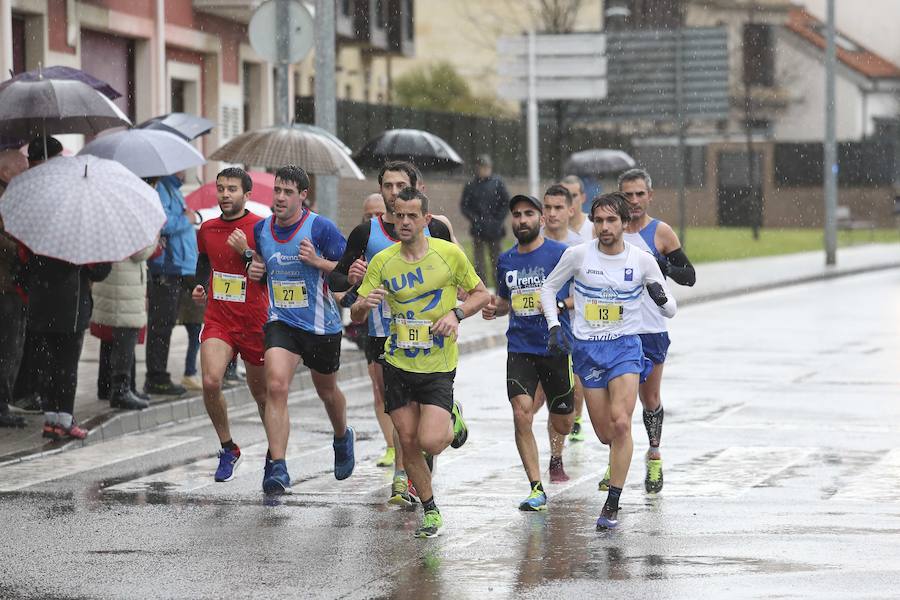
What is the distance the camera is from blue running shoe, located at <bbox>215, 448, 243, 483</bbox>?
34.4 ft

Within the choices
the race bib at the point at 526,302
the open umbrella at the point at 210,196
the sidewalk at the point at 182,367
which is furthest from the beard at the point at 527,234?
the open umbrella at the point at 210,196

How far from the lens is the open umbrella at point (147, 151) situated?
13.3 meters

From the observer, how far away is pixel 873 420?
1336cm

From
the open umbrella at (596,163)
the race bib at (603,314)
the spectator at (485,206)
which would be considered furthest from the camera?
the open umbrella at (596,163)

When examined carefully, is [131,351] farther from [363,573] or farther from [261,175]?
[363,573]

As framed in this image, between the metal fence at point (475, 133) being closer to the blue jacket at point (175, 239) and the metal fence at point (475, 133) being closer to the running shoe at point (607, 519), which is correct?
the blue jacket at point (175, 239)

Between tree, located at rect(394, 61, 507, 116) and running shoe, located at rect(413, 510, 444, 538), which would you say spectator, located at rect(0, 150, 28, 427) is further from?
tree, located at rect(394, 61, 507, 116)

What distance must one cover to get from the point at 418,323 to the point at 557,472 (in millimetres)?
2014

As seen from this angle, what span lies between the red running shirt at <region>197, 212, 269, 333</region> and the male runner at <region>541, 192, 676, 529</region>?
1893mm

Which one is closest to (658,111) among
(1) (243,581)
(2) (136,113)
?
(2) (136,113)

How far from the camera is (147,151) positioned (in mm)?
13461

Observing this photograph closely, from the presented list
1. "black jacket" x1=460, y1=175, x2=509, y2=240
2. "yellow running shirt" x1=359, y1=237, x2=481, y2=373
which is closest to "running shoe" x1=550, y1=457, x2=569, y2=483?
"yellow running shirt" x1=359, y1=237, x2=481, y2=373

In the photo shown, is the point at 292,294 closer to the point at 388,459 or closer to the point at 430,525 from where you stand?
the point at 388,459

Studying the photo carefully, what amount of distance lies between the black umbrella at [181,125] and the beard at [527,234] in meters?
5.30
